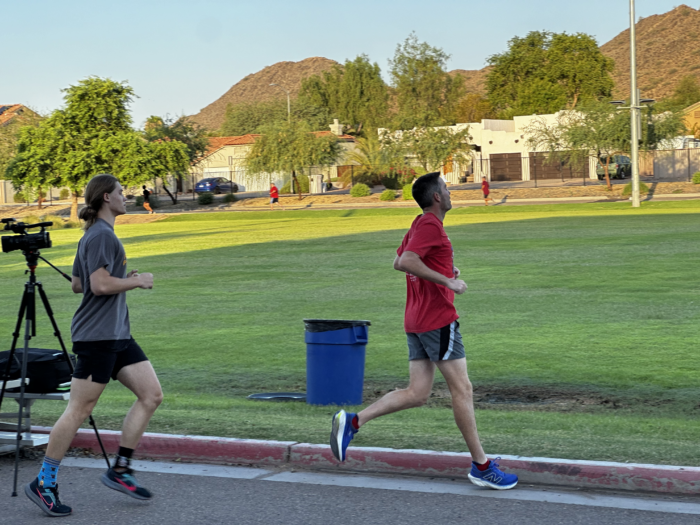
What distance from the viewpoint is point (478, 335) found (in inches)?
471

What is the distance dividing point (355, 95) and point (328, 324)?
415 ft

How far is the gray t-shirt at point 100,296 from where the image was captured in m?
5.23

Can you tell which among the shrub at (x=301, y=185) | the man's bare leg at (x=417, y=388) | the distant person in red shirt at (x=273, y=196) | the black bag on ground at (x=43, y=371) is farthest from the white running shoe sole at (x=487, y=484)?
the shrub at (x=301, y=185)

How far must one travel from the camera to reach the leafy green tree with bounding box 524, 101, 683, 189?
55344mm

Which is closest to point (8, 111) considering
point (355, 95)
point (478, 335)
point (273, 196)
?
point (355, 95)

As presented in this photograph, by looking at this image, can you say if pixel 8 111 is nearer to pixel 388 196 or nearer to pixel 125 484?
pixel 388 196

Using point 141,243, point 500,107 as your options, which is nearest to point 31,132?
point 141,243

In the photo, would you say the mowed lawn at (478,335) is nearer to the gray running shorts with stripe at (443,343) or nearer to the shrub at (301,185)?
the gray running shorts with stripe at (443,343)

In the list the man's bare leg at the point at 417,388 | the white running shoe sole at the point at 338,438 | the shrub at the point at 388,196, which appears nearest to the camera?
the man's bare leg at the point at 417,388

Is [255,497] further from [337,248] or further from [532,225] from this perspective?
[532,225]

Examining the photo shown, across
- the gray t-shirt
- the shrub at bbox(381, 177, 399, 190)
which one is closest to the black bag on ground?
the gray t-shirt

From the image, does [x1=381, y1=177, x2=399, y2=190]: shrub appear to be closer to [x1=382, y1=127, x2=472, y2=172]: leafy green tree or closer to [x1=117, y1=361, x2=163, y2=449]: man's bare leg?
[x1=382, y1=127, x2=472, y2=172]: leafy green tree

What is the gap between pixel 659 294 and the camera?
14.7 metres

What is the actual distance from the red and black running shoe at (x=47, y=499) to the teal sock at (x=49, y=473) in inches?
1.0
